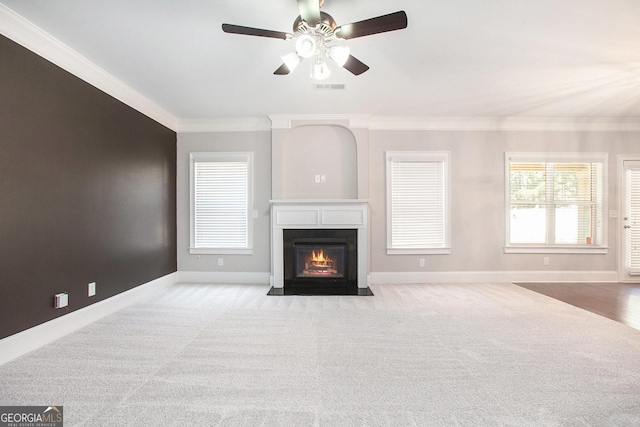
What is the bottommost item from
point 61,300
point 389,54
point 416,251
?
point 61,300

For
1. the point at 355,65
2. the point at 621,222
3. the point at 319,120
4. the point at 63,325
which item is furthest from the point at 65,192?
the point at 621,222

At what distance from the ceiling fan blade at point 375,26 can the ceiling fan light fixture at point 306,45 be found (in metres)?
0.20

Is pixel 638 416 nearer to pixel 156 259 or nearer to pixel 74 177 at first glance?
pixel 74 177

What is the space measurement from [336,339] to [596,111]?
17.0 ft

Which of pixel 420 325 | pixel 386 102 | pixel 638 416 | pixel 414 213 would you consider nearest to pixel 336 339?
pixel 420 325

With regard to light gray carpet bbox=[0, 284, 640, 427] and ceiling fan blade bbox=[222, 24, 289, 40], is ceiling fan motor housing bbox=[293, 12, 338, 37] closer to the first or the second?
Answer: ceiling fan blade bbox=[222, 24, 289, 40]

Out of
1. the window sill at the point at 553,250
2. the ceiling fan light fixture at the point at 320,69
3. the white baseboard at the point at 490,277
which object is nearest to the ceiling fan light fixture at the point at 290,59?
the ceiling fan light fixture at the point at 320,69

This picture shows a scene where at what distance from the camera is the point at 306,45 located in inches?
83.8

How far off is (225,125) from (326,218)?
7.45 ft

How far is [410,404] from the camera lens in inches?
70.9

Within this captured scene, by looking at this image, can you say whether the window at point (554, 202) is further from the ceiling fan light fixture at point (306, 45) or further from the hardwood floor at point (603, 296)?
the ceiling fan light fixture at point (306, 45)

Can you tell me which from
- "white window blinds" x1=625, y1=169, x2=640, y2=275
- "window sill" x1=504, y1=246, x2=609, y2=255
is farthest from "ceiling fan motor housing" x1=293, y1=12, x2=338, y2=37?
"white window blinds" x1=625, y1=169, x2=640, y2=275

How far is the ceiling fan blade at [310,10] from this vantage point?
1.87 metres

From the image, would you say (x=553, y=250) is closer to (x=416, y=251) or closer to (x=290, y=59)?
(x=416, y=251)
